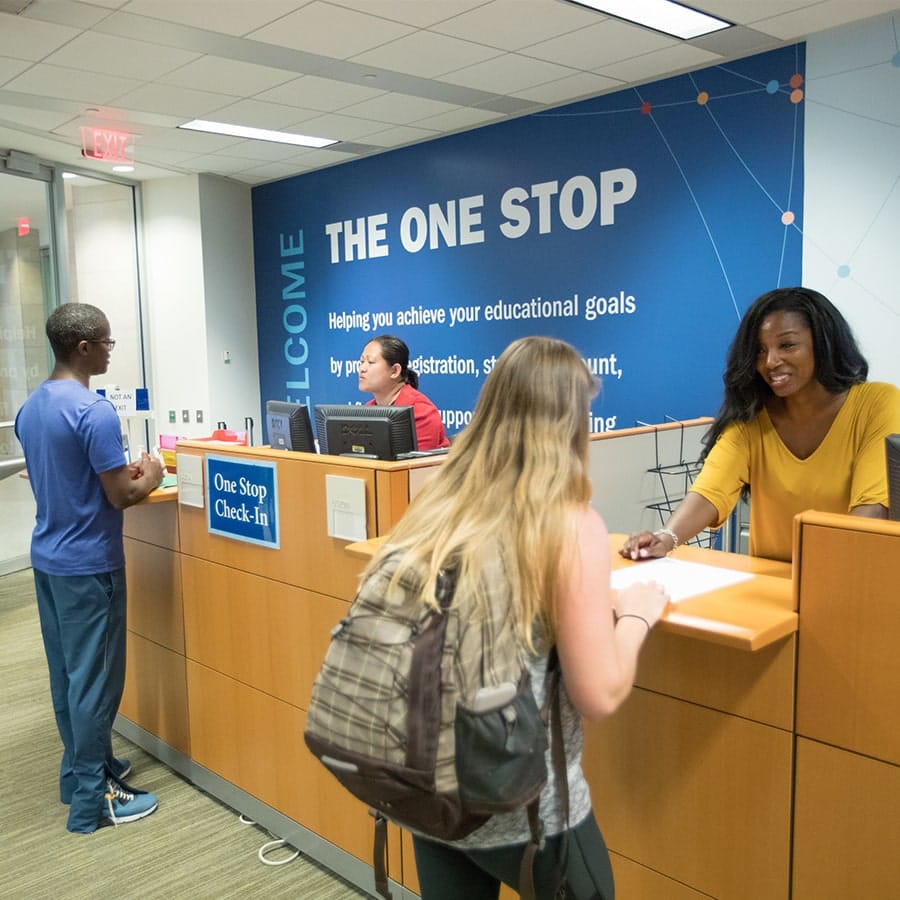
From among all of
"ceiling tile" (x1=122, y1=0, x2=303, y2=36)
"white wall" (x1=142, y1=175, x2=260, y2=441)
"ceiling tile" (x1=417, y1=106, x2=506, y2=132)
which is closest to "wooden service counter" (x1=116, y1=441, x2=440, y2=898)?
"ceiling tile" (x1=122, y1=0, x2=303, y2=36)

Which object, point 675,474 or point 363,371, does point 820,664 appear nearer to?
point 675,474

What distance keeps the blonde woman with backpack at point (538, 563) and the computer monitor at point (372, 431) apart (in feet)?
3.98

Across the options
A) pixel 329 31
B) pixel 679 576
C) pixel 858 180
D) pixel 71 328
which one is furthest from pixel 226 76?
pixel 679 576

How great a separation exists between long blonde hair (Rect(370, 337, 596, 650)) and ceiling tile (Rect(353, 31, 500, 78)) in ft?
10.4

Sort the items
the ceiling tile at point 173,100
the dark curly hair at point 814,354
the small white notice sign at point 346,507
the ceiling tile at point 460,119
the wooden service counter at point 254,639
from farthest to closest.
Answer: the ceiling tile at point 460,119
the ceiling tile at point 173,100
the wooden service counter at point 254,639
the small white notice sign at point 346,507
the dark curly hair at point 814,354

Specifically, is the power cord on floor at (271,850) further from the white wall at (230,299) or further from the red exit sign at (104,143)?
the white wall at (230,299)

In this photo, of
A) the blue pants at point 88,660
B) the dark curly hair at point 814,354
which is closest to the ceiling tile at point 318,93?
the blue pants at point 88,660

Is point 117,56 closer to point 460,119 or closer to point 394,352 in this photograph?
point 394,352

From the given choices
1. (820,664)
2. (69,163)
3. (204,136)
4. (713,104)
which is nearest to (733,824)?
(820,664)

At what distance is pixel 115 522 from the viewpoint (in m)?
2.93

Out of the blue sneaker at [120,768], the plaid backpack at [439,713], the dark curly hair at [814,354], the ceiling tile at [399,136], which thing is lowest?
the blue sneaker at [120,768]

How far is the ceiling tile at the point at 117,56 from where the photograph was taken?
4059 millimetres

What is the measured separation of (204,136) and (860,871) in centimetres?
569

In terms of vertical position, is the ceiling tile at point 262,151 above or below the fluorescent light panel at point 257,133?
below
